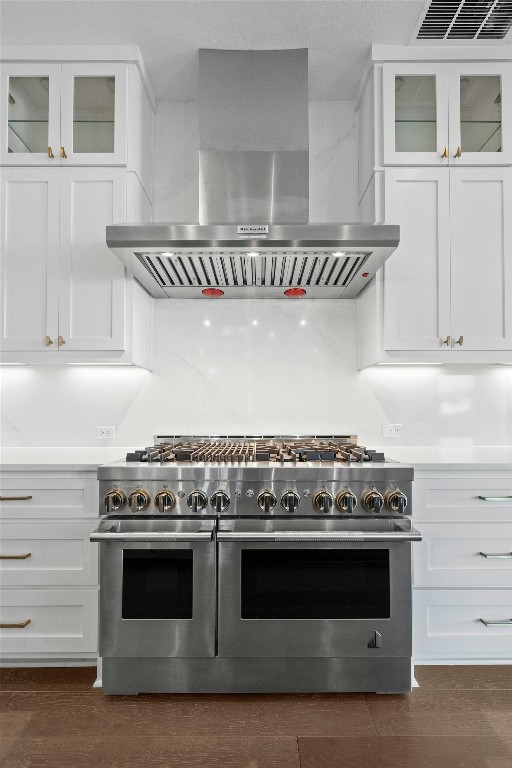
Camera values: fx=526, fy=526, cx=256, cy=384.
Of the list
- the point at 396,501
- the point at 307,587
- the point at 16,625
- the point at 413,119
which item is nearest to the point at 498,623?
the point at 396,501

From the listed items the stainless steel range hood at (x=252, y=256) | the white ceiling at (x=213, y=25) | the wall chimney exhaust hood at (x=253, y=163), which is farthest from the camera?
the wall chimney exhaust hood at (x=253, y=163)

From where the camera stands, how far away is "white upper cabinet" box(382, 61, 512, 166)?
2455mm

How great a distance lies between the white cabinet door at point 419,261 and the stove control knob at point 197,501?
1.15 meters

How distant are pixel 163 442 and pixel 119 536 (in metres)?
0.86

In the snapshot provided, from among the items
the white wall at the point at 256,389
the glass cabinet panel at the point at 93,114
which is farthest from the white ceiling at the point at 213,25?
the white wall at the point at 256,389

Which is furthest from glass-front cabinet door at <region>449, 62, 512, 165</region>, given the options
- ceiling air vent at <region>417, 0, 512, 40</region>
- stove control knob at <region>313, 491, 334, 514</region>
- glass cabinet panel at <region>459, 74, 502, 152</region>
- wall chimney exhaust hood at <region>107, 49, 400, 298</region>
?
stove control knob at <region>313, 491, 334, 514</region>

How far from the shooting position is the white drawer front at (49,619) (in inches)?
85.4

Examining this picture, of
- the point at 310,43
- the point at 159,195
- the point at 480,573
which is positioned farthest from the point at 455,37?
the point at 480,573

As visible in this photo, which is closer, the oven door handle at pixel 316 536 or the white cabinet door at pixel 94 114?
the oven door handle at pixel 316 536

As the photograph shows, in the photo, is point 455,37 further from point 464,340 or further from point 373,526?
point 373,526

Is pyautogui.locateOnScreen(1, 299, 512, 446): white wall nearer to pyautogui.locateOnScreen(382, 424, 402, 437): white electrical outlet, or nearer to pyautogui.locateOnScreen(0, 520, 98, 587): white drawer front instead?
pyautogui.locateOnScreen(382, 424, 402, 437): white electrical outlet

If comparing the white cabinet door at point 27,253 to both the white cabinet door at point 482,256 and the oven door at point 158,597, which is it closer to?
the oven door at point 158,597

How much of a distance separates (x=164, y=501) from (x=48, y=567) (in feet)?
2.08

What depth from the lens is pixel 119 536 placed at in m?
1.95
